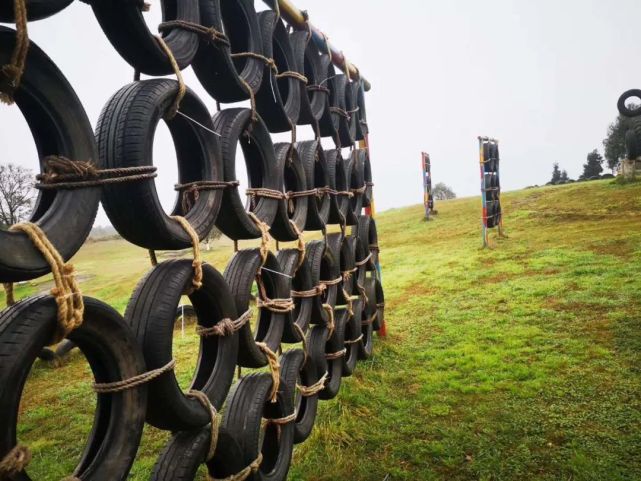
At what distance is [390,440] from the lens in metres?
2.84

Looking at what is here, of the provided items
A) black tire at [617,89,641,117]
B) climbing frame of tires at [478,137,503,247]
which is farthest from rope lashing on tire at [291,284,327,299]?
climbing frame of tires at [478,137,503,247]

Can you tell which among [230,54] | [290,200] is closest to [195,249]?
[230,54]

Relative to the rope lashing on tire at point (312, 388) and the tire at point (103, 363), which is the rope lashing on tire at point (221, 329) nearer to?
the tire at point (103, 363)

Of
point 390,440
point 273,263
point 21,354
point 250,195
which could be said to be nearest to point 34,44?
point 21,354

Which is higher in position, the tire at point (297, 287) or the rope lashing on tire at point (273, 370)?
the tire at point (297, 287)

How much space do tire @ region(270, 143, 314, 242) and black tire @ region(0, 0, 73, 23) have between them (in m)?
1.43

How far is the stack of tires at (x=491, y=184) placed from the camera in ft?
35.5

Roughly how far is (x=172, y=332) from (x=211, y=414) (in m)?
0.51

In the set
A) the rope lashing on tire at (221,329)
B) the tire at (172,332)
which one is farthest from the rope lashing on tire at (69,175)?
the rope lashing on tire at (221,329)

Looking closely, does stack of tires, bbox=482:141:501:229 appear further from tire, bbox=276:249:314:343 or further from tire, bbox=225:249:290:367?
tire, bbox=225:249:290:367

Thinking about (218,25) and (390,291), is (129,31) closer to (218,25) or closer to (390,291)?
(218,25)

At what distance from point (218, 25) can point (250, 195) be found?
35.7 inches

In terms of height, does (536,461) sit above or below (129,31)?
below

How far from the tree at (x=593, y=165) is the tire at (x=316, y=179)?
41080 millimetres
